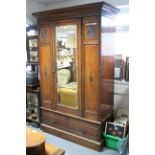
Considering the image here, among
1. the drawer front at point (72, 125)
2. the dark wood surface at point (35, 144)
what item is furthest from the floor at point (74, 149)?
the dark wood surface at point (35, 144)

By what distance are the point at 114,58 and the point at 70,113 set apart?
1.19m

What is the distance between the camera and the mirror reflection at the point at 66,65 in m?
3.05

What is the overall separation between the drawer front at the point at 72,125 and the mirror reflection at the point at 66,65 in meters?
0.26

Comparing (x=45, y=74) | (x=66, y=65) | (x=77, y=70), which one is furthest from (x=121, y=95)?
(x=45, y=74)

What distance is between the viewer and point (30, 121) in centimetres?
385

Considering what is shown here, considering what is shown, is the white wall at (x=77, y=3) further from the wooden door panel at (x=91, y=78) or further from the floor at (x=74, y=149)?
the floor at (x=74, y=149)

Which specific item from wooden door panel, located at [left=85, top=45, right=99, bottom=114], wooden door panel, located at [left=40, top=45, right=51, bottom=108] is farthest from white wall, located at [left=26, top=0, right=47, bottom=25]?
wooden door panel, located at [left=85, top=45, right=99, bottom=114]

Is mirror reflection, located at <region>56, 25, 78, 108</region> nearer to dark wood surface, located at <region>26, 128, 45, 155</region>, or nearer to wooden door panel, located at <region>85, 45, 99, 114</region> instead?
wooden door panel, located at <region>85, 45, 99, 114</region>

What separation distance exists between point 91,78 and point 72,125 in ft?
2.94

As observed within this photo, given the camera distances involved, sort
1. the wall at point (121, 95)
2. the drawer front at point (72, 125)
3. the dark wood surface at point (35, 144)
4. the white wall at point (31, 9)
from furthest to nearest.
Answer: the white wall at point (31, 9), the wall at point (121, 95), the drawer front at point (72, 125), the dark wood surface at point (35, 144)

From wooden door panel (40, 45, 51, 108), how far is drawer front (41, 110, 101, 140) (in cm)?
29
